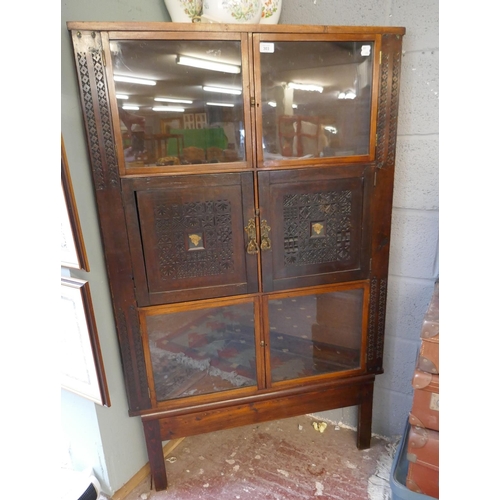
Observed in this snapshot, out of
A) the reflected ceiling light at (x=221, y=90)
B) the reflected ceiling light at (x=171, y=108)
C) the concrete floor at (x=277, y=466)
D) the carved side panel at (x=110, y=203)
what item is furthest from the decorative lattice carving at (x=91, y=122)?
the concrete floor at (x=277, y=466)

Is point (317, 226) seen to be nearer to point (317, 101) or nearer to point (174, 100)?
point (317, 101)

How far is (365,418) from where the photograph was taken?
138 cm

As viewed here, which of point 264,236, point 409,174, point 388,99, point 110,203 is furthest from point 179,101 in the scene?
point 409,174

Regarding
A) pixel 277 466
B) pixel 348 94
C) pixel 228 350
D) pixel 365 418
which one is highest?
pixel 348 94

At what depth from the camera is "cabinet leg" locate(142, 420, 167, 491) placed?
1.19 meters

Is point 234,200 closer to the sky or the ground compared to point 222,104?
closer to the ground

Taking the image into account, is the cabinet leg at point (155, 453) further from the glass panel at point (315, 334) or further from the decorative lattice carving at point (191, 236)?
the decorative lattice carving at point (191, 236)

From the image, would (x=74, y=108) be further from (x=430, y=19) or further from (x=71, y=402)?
(x=430, y=19)

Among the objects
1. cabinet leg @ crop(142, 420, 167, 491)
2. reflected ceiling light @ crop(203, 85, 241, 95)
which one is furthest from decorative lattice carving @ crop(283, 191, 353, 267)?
cabinet leg @ crop(142, 420, 167, 491)

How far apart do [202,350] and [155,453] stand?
0.41 metres

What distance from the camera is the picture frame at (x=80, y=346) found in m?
1.03

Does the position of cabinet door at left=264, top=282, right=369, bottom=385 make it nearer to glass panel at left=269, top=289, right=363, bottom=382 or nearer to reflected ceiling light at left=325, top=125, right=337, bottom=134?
glass panel at left=269, top=289, right=363, bottom=382

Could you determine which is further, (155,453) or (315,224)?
(155,453)
